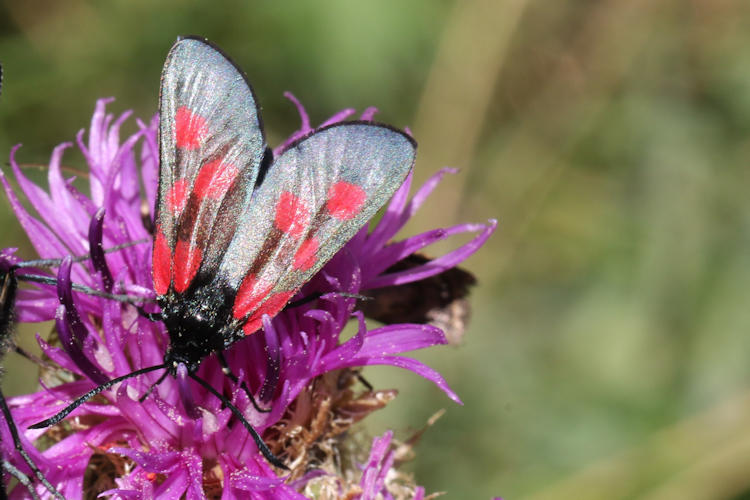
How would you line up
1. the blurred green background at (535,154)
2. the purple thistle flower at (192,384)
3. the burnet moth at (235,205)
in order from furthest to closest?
the blurred green background at (535,154), the purple thistle flower at (192,384), the burnet moth at (235,205)

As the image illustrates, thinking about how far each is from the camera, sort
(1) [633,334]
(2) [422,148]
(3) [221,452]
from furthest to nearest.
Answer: (2) [422,148]
(1) [633,334]
(3) [221,452]

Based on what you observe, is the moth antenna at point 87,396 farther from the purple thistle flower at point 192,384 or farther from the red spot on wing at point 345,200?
the red spot on wing at point 345,200

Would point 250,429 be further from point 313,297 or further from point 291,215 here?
point 291,215

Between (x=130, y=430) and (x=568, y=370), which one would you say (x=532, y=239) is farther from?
(x=130, y=430)

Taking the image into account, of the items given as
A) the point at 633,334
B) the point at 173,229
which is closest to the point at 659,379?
the point at 633,334

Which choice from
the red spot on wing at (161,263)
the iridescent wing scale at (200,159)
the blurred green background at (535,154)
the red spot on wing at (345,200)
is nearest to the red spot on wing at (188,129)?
the iridescent wing scale at (200,159)

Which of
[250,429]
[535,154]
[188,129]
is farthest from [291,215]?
[535,154]
